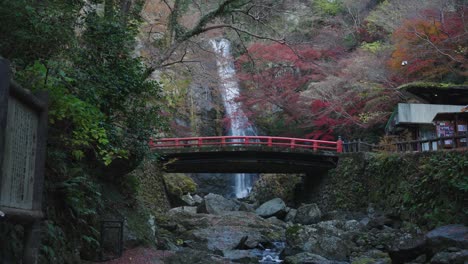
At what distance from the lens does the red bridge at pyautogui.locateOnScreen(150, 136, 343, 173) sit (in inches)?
819

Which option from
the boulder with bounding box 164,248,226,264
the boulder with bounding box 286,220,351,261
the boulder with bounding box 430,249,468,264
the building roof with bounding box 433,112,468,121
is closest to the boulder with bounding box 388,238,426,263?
the boulder with bounding box 430,249,468,264

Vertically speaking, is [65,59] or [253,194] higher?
[65,59]

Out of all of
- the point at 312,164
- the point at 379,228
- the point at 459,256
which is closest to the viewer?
the point at 459,256

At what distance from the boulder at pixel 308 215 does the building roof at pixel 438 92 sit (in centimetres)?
662

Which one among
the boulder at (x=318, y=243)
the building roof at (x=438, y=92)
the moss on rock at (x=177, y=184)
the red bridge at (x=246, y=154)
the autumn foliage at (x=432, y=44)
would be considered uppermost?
the autumn foliage at (x=432, y=44)

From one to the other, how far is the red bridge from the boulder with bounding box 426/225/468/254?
10841 millimetres

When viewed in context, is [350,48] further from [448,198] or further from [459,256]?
[459,256]

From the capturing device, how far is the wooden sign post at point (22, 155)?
10.6 ft

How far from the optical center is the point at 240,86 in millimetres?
29250

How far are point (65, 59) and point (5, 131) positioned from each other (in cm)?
434

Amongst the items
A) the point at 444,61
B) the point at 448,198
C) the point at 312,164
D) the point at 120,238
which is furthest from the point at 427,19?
the point at 120,238

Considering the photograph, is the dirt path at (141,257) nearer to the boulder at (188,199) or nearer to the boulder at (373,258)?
the boulder at (373,258)

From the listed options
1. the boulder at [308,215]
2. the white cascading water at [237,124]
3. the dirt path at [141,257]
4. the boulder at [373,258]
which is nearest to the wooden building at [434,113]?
the boulder at [373,258]

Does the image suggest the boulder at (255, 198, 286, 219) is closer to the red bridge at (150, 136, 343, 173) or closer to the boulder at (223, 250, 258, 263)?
the red bridge at (150, 136, 343, 173)
